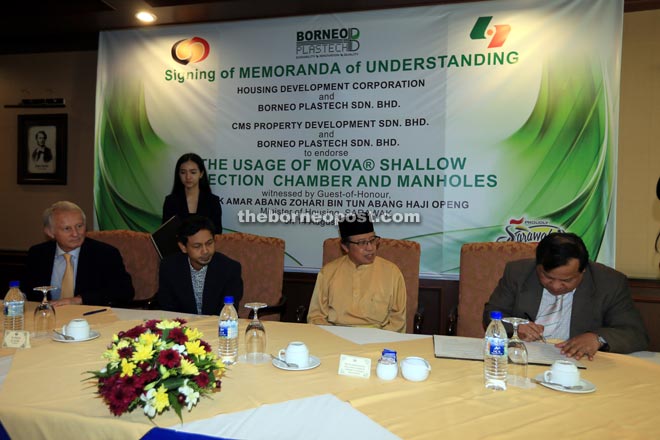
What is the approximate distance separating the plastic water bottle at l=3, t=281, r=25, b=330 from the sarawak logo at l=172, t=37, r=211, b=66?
2.85 metres

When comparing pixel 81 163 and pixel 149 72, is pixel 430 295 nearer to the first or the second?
pixel 149 72

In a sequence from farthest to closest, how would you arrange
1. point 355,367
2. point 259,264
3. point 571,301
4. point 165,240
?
point 165,240 < point 259,264 < point 571,301 < point 355,367

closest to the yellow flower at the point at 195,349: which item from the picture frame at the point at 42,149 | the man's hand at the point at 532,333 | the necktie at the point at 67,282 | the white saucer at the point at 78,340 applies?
the white saucer at the point at 78,340

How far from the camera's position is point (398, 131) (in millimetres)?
3959

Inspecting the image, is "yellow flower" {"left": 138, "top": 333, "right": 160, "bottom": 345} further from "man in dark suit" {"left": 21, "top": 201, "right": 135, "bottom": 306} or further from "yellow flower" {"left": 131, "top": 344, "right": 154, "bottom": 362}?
"man in dark suit" {"left": 21, "top": 201, "right": 135, "bottom": 306}

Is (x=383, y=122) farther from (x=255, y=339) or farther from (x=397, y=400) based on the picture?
(x=397, y=400)

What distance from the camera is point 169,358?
131 centimetres

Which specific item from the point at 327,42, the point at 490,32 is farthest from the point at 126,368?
the point at 490,32

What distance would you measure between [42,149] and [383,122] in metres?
3.82

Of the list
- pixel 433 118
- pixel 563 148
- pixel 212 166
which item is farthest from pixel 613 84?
pixel 212 166

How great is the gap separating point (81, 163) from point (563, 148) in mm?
4719

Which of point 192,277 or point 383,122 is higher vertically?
point 383,122

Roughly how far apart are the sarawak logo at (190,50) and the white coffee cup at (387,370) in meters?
3.65

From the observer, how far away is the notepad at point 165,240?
3.84 m
